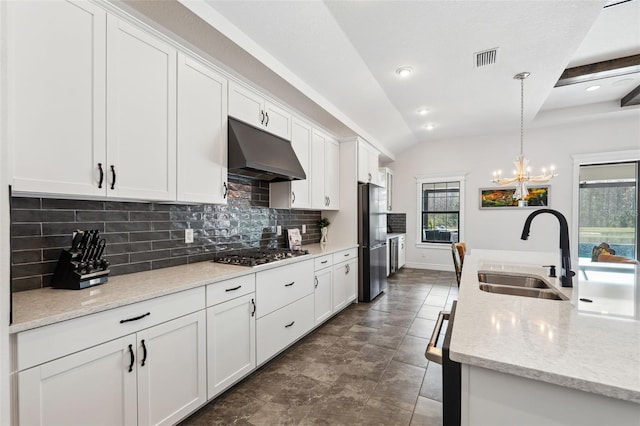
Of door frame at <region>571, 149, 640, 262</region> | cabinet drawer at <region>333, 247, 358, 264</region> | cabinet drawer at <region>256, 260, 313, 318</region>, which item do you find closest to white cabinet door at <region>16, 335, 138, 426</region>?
cabinet drawer at <region>256, 260, 313, 318</region>

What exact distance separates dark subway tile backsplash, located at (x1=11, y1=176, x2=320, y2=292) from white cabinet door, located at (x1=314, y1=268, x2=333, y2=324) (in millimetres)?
724

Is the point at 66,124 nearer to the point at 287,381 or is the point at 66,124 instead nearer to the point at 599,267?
the point at 287,381

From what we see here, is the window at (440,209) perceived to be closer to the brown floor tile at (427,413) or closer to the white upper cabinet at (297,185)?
the white upper cabinet at (297,185)

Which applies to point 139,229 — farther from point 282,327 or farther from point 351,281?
point 351,281

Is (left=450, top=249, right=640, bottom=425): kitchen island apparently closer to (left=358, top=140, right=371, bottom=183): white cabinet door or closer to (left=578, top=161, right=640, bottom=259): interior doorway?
(left=358, top=140, right=371, bottom=183): white cabinet door

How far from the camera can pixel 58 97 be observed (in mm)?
1419

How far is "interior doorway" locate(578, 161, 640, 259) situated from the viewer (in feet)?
16.0

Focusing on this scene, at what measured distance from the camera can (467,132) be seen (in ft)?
19.1

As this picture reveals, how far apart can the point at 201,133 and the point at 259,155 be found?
1.74 feet

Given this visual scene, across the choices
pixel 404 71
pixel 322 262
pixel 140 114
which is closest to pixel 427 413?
pixel 322 262

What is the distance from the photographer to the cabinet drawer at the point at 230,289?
1.90m

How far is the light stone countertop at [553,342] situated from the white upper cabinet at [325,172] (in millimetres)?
2565

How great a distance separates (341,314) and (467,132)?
15.2 feet

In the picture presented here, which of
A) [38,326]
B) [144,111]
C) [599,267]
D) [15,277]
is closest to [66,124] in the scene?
[144,111]
